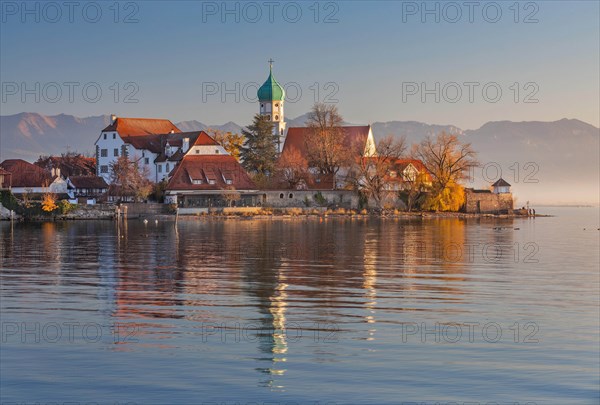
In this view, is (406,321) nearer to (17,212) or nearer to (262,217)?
(262,217)

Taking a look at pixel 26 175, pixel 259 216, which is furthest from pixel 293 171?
pixel 26 175

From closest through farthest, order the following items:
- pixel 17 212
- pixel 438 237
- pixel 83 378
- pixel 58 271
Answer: pixel 83 378, pixel 58 271, pixel 438 237, pixel 17 212

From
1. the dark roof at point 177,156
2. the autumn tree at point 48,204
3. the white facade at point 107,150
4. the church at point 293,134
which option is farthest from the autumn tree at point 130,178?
the church at point 293,134

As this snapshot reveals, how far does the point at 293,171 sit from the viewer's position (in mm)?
110750

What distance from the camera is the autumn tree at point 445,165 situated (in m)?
111

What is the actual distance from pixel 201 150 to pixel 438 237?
51.7 metres

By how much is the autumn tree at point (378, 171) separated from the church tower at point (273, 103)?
2552 cm

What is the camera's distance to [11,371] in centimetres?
1931

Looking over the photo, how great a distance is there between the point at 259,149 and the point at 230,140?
9.31 meters

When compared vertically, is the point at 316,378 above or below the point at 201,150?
below

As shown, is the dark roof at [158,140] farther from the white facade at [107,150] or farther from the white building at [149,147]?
the white facade at [107,150]

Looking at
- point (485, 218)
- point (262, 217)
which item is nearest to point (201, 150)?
point (262, 217)

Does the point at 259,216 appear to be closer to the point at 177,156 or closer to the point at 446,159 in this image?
the point at 177,156

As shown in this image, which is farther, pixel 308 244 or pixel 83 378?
pixel 308 244
